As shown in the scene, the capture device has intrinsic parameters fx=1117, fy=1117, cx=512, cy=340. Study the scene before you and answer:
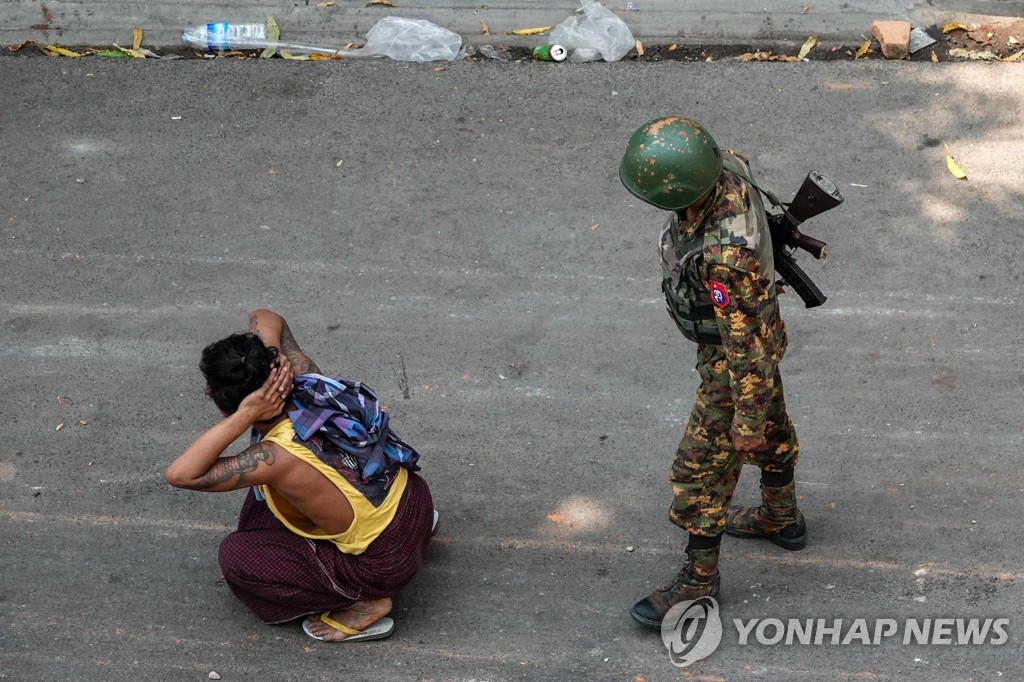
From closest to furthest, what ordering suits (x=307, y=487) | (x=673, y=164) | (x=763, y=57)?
(x=673, y=164), (x=307, y=487), (x=763, y=57)

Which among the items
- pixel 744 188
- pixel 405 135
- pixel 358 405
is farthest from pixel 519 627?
pixel 405 135

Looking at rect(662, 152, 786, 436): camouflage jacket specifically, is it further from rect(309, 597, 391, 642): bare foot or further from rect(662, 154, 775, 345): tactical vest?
rect(309, 597, 391, 642): bare foot

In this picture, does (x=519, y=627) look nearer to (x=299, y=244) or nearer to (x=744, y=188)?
(x=744, y=188)

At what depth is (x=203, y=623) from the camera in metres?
4.18

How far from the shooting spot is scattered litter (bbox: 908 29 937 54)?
6691mm

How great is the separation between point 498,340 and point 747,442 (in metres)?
1.89

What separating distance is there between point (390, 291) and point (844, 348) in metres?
2.17

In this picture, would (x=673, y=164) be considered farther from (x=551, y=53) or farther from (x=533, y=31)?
(x=533, y=31)

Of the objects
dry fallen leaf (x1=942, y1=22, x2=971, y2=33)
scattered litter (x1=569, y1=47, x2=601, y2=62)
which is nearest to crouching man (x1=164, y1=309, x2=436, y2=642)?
scattered litter (x1=569, y1=47, x2=601, y2=62)

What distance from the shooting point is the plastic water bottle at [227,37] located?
276 inches

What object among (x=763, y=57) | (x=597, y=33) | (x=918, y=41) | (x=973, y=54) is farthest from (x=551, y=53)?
(x=973, y=54)

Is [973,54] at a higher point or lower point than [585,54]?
higher

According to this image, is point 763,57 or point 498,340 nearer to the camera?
point 498,340

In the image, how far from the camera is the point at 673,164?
11.0 ft
